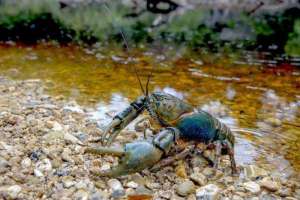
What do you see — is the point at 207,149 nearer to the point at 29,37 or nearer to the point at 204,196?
Answer: the point at 204,196

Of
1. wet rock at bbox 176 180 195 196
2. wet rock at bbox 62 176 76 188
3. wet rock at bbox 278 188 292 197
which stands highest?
wet rock at bbox 62 176 76 188

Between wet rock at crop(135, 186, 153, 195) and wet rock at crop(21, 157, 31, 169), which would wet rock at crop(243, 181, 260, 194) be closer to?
wet rock at crop(135, 186, 153, 195)

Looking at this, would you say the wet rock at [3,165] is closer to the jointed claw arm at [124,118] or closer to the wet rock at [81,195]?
the wet rock at [81,195]

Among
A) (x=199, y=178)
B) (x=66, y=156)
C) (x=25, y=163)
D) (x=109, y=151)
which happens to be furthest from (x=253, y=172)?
(x=25, y=163)

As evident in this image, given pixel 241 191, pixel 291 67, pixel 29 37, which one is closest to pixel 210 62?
pixel 291 67

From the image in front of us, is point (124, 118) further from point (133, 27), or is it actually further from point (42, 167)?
point (133, 27)

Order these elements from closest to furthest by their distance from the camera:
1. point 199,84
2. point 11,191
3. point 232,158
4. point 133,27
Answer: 1. point 11,191
2. point 232,158
3. point 199,84
4. point 133,27

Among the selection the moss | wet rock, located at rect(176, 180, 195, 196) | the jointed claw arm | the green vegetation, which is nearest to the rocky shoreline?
wet rock, located at rect(176, 180, 195, 196)
